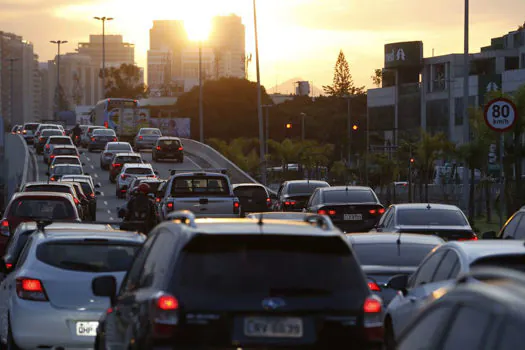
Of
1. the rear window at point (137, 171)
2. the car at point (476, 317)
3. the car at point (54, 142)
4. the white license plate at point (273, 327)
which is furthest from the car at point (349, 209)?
the car at point (54, 142)

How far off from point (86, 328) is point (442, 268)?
337 cm

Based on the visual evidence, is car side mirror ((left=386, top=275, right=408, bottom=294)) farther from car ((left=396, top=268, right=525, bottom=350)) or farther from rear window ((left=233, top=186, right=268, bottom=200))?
rear window ((left=233, top=186, right=268, bottom=200))

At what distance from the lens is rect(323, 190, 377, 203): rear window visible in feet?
98.0

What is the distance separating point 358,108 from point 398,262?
151m

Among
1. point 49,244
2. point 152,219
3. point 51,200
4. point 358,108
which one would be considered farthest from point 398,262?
point 358,108

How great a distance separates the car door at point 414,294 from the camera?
1116 centimetres

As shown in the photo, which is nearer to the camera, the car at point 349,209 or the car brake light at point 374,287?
the car brake light at point 374,287

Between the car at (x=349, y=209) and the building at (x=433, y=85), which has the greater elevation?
the building at (x=433, y=85)

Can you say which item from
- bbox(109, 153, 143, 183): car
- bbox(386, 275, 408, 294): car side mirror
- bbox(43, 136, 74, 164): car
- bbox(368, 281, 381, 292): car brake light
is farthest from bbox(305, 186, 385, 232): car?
bbox(43, 136, 74, 164): car

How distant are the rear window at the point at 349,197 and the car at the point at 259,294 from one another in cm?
2175

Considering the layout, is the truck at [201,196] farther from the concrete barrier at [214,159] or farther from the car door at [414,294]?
the concrete barrier at [214,159]

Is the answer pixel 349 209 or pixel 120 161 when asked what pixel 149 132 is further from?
pixel 349 209

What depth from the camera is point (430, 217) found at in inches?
876

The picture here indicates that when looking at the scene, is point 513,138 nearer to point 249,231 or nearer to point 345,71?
point 249,231
